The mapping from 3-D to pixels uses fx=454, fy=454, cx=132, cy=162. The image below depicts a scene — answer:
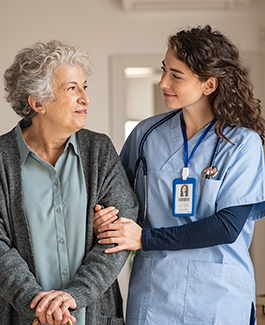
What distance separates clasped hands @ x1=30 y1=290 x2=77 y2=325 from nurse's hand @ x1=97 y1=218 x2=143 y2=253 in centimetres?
23

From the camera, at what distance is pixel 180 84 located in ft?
5.94

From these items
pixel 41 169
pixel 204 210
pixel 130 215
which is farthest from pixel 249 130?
pixel 41 169

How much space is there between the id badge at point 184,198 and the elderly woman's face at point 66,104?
0.46 meters

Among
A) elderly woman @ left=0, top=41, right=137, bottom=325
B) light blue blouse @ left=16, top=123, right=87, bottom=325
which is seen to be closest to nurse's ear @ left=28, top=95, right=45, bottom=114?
elderly woman @ left=0, top=41, right=137, bottom=325

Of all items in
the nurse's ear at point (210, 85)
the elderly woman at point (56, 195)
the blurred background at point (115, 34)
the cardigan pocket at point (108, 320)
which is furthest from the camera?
the blurred background at point (115, 34)

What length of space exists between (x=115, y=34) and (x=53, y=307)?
8.20 ft

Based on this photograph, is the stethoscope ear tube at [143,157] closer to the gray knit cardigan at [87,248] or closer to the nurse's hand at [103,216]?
the gray knit cardigan at [87,248]

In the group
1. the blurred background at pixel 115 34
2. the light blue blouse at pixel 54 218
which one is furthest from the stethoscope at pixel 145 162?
the blurred background at pixel 115 34

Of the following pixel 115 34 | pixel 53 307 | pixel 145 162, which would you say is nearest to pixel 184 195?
pixel 145 162

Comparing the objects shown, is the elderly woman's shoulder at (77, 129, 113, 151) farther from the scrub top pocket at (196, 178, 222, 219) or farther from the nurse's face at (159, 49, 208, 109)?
the scrub top pocket at (196, 178, 222, 219)

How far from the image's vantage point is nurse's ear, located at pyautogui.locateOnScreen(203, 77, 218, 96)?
1816 mm

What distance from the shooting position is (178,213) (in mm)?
1758

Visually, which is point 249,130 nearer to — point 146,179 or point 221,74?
point 221,74

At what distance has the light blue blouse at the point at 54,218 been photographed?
1.65 metres
